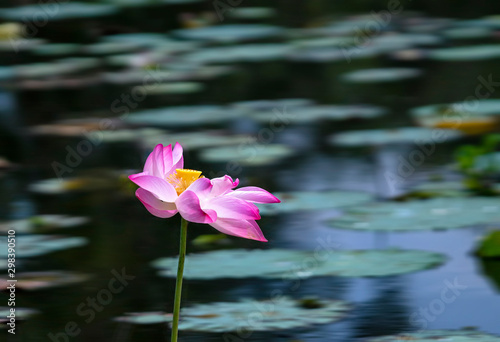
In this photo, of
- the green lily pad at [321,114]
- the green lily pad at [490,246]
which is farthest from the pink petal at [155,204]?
the green lily pad at [321,114]

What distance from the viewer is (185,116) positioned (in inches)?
157

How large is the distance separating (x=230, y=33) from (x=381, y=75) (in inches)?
66.6

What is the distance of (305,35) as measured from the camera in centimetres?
596

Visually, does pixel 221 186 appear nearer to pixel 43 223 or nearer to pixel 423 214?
pixel 423 214

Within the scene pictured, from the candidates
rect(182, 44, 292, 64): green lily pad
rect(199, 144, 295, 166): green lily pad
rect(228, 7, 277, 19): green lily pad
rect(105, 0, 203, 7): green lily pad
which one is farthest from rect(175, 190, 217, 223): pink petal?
rect(105, 0, 203, 7): green lily pad

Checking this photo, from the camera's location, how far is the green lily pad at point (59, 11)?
7227 millimetres

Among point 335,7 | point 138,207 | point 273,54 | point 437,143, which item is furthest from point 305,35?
point 138,207

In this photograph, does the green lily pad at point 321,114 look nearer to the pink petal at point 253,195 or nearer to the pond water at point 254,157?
the pond water at point 254,157

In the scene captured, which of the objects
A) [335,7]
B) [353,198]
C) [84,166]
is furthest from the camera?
[335,7]

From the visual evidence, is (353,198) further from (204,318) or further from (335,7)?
(335,7)

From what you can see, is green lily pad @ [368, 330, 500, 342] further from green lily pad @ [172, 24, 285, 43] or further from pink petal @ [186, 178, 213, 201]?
green lily pad @ [172, 24, 285, 43]

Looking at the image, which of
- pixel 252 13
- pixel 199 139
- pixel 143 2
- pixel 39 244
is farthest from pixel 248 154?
pixel 143 2

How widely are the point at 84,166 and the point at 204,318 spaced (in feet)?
4.86

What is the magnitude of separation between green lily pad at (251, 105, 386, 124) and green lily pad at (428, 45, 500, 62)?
2.98 ft
